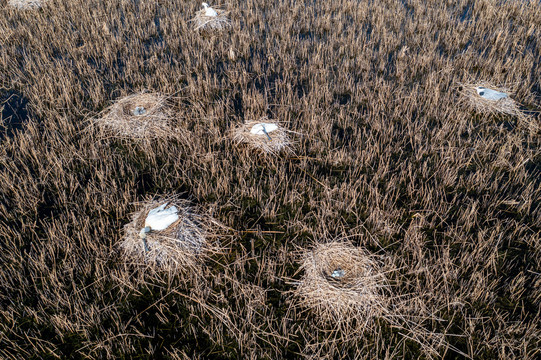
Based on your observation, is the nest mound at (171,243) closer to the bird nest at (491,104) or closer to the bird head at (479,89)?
the bird nest at (491,104)

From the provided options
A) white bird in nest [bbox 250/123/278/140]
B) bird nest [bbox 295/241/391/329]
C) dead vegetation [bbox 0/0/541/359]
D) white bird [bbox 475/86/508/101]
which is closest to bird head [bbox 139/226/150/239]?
dead vegetation [bbox 0/0/541/359]

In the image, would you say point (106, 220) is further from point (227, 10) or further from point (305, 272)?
point (227, 10)

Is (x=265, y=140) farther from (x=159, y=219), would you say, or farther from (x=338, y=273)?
(x=338, y=273)

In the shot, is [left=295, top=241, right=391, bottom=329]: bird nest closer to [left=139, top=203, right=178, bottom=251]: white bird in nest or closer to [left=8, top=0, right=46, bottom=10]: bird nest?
[left=139, top=203, right=178, bottom=251]: white bird in nest

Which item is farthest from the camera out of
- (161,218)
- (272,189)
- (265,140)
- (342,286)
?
(265,140)

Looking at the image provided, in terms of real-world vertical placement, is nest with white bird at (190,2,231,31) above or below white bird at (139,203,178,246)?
above

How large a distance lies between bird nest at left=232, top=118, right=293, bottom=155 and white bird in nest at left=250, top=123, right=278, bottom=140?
0.03 meters

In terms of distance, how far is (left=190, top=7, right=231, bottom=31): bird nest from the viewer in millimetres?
6066

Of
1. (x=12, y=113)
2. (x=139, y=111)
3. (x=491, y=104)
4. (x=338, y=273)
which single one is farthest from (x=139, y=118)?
(x=491, y=104)

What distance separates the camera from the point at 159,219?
2.63m

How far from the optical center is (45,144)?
3.58m

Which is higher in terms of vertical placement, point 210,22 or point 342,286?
point 210,22

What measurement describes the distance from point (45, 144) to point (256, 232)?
2.66 metres

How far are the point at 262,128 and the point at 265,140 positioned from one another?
15 cm
